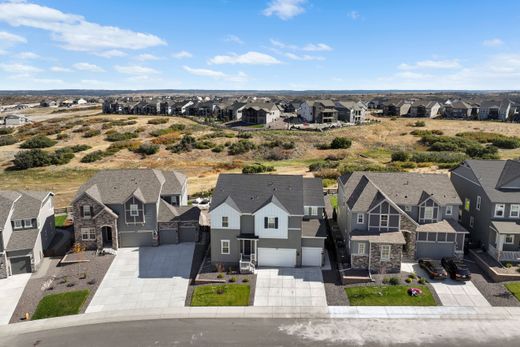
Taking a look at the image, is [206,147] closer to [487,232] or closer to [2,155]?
[2,155]

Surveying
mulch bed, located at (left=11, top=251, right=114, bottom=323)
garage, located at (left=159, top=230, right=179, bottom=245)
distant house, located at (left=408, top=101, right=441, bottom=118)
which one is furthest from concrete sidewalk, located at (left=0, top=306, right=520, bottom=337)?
distant house, located at (left=408, top=101, right=441, bottom=118)

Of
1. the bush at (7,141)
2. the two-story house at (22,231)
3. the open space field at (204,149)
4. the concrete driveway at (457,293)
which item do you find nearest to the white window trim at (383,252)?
the concrete driveway at (457,293)

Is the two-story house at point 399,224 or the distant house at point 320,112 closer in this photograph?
the two-story house at point 399,224

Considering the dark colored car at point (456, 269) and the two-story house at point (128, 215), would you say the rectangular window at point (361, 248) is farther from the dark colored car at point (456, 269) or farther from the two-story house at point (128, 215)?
the two-story house at point (128, 215)

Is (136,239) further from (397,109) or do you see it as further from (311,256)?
(397,109)

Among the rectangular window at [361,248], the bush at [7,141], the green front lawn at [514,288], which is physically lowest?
the green front lawn at [514,288]

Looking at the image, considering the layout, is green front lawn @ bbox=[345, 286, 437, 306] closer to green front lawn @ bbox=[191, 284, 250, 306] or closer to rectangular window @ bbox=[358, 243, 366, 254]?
rectangular window @ bbox=[358, 243, 366, 254]

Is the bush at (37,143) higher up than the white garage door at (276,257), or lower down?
higher up

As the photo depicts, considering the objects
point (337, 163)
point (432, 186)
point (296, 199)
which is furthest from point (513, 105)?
point (296, 199)
